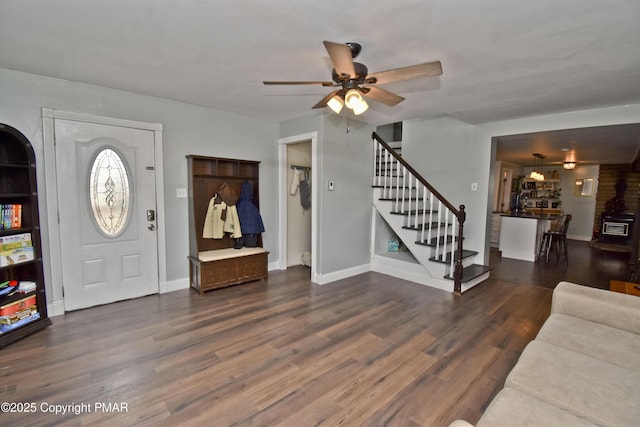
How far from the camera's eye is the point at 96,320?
298 cm

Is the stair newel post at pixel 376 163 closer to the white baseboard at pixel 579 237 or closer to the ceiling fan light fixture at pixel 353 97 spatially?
the ceiling fan light fixture at pixel 353 97

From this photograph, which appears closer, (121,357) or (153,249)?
(121,357)

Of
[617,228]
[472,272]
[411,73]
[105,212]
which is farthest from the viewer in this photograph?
[617,228]

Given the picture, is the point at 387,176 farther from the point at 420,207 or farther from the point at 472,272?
the point at 472,272

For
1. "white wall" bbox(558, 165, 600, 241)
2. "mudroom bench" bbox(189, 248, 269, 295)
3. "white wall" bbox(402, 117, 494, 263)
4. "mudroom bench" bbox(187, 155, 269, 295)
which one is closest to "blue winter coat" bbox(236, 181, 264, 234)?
"mudroom bench" bbox(187, 155, 269, 295)

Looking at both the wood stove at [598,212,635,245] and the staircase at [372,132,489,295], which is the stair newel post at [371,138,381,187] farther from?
the wood stove at [598,212,635,245]

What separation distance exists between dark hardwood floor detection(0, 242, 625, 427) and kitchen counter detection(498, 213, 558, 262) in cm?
256

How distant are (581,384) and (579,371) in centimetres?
12

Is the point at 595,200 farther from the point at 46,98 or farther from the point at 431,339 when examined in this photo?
the point at 46,98

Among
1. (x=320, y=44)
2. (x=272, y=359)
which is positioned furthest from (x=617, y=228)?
(x=272, y=359)

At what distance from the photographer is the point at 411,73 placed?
203 centimetres

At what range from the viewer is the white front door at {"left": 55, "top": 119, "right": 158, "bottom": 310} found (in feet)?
10.1

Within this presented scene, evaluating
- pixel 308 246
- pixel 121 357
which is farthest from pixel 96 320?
pixel 308 246

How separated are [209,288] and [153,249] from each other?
834mm
